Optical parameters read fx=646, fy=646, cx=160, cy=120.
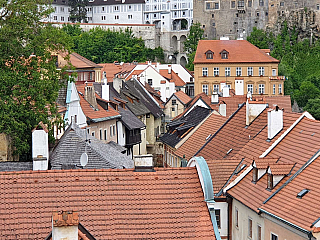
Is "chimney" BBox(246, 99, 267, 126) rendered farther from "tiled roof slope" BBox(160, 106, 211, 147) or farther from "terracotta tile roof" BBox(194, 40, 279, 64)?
"terracotta tile roof" BBox(194, 40, 279, 64)

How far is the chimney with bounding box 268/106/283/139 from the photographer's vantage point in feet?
70.1

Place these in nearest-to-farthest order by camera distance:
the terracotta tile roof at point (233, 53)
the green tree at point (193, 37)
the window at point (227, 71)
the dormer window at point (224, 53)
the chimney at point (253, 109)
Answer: the chimney at point (253, 109), the terracotta tile roof at point (233, 53), the window at point (227, 71), the dormer window at point (224, 53), the green tree at point (193, 37)

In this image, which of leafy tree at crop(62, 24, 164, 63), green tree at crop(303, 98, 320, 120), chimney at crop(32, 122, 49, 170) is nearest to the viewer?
chimney at crop(32, 122, 49, 170)

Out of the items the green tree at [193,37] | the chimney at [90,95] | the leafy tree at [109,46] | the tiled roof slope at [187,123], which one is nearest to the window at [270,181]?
the tiled roof slope at [187,123]

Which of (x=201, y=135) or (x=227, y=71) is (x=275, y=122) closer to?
(x=201, y=135)

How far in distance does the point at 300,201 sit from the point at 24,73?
14.6 m

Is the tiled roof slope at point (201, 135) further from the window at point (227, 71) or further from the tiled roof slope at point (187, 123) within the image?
the window at point (227, 71)

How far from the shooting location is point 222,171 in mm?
21844

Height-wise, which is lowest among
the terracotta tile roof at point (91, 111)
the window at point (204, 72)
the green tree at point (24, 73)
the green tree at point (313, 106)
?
the green tree at point (313, 106)

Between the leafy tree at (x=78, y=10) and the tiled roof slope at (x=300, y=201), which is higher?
the leafy tree at (x=78, y=10)

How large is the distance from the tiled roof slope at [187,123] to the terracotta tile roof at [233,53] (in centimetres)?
3611

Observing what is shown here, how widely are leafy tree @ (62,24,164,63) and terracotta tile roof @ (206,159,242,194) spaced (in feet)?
290

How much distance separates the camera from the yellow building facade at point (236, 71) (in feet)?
238

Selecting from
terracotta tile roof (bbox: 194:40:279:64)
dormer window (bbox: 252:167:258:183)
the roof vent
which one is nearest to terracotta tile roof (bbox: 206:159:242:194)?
dormer window (bbox: 252:167:258:183)
